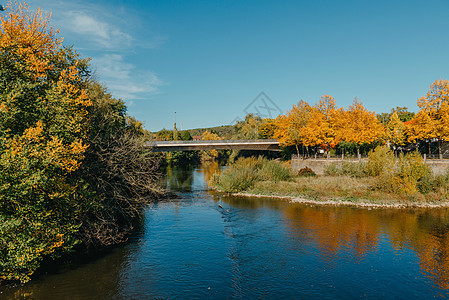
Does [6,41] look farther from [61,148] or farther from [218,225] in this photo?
[218,225]

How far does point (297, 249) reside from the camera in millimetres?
22812

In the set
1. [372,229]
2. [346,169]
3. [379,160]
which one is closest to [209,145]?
[346,169]

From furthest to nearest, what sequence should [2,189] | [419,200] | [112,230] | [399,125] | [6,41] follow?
1. [399,125]
2. [419,200]
3. [112,230]
4. [6,41]
5. [2,189]

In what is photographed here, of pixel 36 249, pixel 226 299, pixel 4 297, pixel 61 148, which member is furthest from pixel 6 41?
pixel 226 299

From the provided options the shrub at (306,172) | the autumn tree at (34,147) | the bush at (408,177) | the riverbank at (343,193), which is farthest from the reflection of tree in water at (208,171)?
the autumn tree at (34,147)

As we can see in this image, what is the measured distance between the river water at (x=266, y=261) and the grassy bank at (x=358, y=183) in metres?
6.45

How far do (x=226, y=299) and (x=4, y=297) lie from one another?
1176 centimetres

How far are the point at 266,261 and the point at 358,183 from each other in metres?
28.5

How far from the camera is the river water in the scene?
16.7m

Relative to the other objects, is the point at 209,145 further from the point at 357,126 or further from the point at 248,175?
the point at 357,126

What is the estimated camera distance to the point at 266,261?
2062cm

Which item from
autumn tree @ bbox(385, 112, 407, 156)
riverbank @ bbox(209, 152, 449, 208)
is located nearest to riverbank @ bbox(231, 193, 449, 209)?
riverbank @ bbox(209, 152, 449, 208)

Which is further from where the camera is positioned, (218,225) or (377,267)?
(218,225)

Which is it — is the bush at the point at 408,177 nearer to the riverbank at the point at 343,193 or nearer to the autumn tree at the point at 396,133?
the riverbank at the point at 343,193
